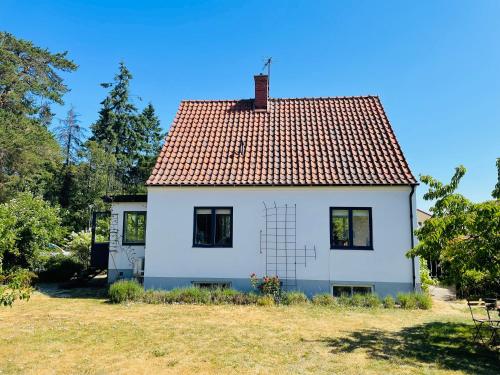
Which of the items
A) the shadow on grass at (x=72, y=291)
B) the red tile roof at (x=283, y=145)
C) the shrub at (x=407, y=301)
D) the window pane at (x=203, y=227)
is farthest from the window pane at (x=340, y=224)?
the shadow on grass at (x=72, y=291)

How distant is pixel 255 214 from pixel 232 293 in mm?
3032

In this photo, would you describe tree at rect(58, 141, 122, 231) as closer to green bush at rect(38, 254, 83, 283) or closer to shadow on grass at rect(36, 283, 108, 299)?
green bush at rect(38, 254, 83, 283)

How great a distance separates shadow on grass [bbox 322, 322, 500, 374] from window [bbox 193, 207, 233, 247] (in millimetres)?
6407

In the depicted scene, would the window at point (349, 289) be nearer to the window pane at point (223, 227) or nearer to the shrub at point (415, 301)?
the shrub at point (415, 301)

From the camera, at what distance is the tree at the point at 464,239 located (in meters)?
7.02

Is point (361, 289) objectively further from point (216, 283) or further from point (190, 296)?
point (190, 296)

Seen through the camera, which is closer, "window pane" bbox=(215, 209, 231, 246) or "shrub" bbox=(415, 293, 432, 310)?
"shrub" bbox=(415, 293, 432, 310)

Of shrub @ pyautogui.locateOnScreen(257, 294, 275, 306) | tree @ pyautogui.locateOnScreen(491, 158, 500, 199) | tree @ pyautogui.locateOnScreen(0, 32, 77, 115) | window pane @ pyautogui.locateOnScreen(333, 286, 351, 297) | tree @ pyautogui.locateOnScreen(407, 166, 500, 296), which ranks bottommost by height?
shrub @ pyautogui.locateOnScreen(257, 294, 275, 306)

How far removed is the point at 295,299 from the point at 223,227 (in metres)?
3.81

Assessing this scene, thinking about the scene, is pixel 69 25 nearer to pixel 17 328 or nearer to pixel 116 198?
pixel 116 198

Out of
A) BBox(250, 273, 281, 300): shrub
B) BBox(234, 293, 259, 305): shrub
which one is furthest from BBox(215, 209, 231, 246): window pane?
BBox(234, 293, 259, 305): shrub

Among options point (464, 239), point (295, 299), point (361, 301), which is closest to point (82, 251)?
point (295, 299)

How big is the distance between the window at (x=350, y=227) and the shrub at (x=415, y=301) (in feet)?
7.04

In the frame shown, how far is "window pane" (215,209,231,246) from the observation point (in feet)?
46.7
